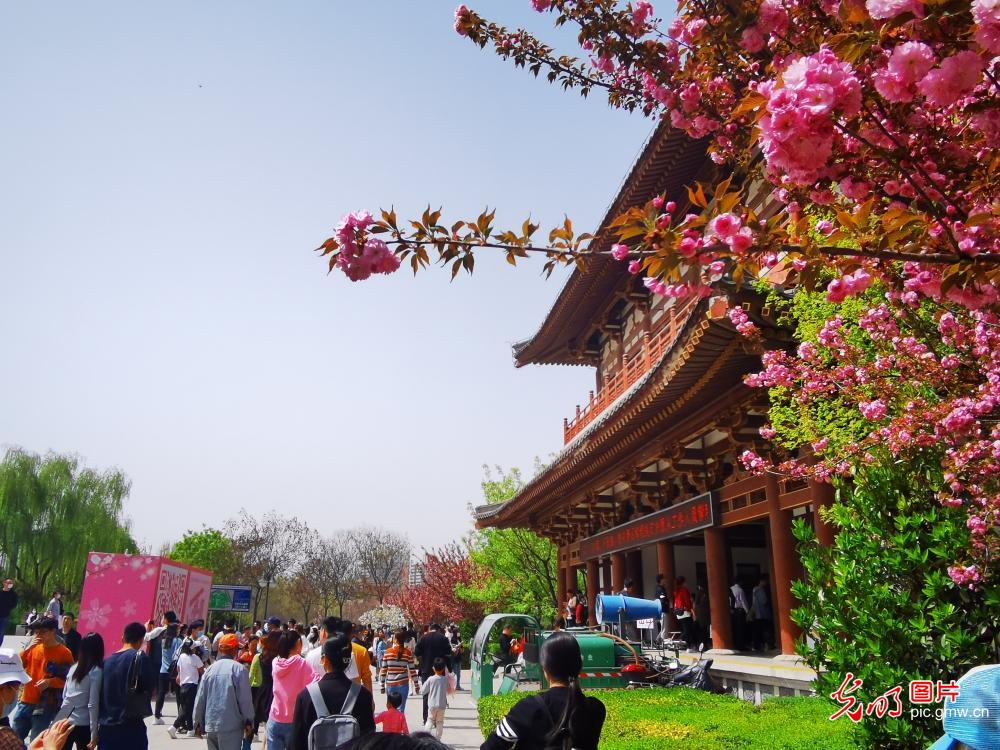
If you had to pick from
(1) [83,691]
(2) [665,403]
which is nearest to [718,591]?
(2) [665,403]

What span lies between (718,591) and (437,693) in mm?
4679

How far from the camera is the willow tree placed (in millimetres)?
30031

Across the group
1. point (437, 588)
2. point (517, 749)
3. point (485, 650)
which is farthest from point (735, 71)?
point (437, 588)

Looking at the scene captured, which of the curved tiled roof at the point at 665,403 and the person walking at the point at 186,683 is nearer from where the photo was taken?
the curved tiled roof at the point at 665,403

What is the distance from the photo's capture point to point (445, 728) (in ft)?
40.1

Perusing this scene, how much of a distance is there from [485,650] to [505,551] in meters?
15.9

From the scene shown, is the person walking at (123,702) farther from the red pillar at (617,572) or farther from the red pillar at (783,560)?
the red pillar at (617,572)

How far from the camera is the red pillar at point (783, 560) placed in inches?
384

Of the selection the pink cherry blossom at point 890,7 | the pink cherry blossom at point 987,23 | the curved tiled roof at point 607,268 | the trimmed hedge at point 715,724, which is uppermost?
the curved tiled roof at point 607,268

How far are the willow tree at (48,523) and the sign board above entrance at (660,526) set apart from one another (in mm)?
23646

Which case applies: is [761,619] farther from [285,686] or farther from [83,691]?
[83,691]

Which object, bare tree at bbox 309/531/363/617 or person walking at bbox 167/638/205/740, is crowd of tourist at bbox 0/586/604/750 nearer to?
person walking at bbox 167/638/205/740

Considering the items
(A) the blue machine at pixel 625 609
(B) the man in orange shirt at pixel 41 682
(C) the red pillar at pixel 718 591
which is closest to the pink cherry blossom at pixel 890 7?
(B) the man in orange shirt at pixel 41 682

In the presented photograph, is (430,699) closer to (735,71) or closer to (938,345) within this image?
(938,345)
